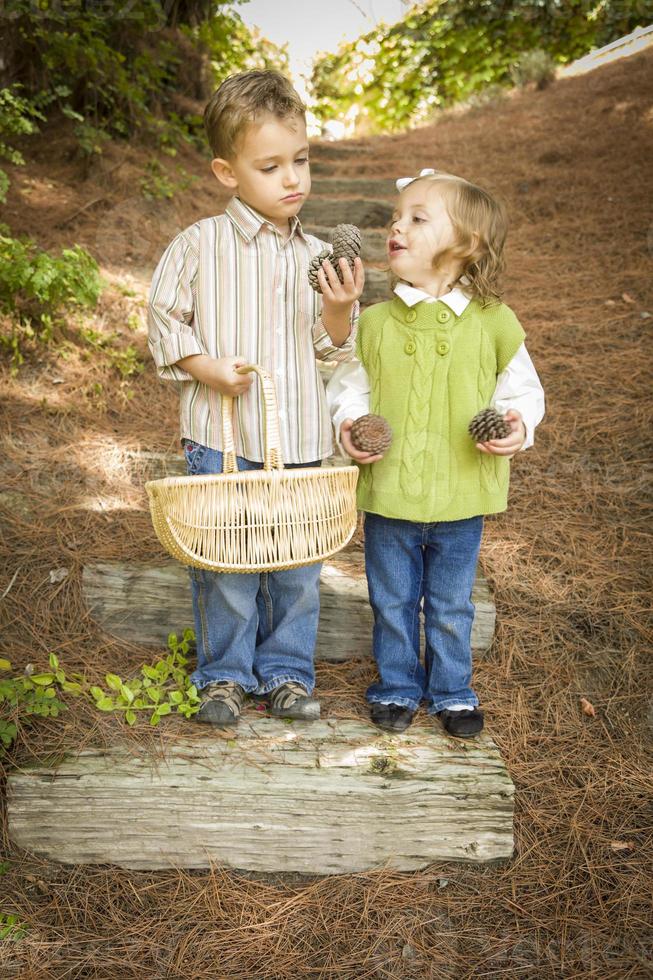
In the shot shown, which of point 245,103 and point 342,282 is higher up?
point 245,103

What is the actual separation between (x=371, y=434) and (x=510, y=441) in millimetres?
345

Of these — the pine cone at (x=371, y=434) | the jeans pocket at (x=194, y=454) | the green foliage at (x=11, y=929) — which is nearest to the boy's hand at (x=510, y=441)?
the pine cone at (x=371, y=434)

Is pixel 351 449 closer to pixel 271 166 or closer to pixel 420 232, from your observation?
pixel 420 232

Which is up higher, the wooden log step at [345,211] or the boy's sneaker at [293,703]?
the wooden log step at [345,211]

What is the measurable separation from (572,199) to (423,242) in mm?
4033

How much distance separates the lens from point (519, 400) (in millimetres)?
1932


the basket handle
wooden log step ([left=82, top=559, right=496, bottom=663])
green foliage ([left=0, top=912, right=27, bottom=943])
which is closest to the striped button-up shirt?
the basket handle

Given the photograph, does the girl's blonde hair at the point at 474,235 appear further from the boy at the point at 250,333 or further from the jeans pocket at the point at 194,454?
the jeans pocket at the point at 194,454

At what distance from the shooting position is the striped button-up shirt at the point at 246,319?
1900 millimetres

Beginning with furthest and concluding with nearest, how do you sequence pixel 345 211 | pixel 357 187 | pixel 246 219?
pixel 357 187 → pixel 345 211 → pixel 246 219

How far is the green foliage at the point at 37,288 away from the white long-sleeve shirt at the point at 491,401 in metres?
1.61

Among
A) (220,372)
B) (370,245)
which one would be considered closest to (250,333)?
(220,372)

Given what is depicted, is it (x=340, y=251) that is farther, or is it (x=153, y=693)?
(x=153, y=693)

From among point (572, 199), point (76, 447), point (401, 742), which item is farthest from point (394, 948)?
point (572, 199)
